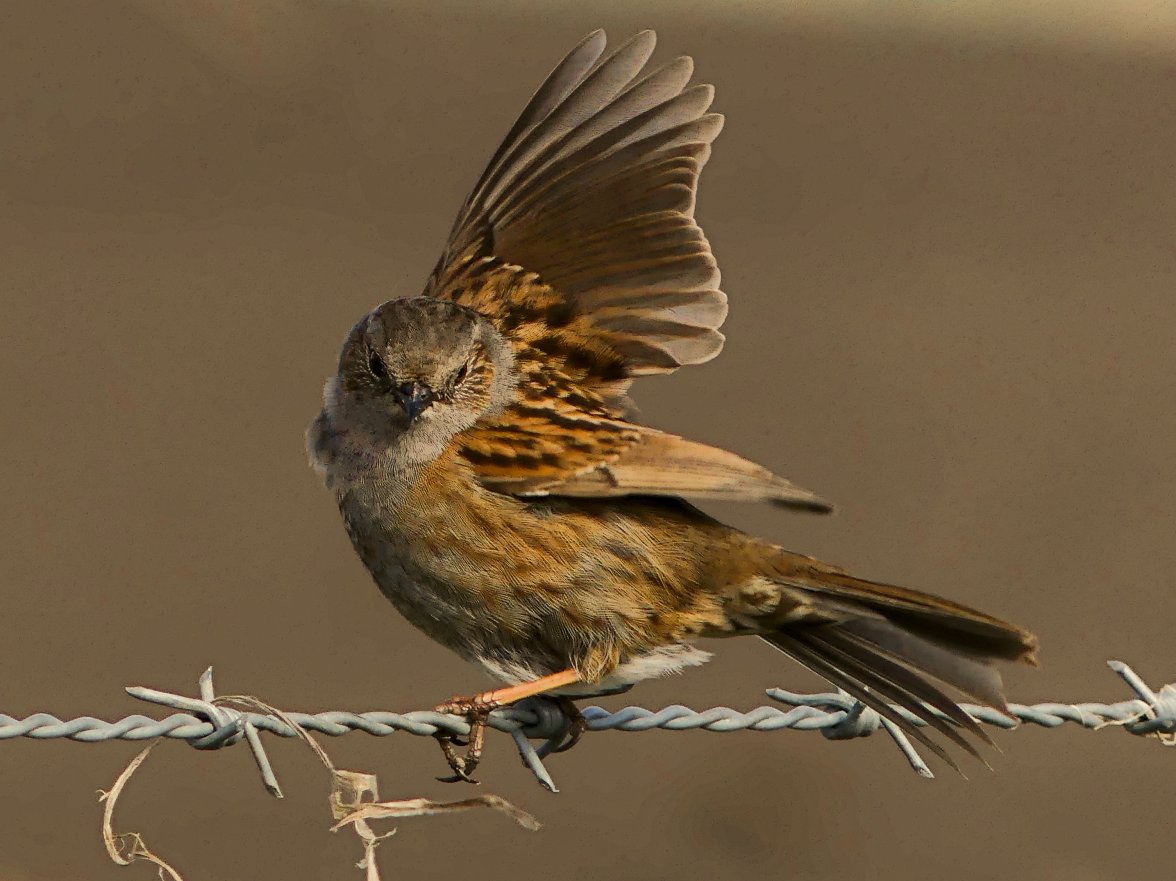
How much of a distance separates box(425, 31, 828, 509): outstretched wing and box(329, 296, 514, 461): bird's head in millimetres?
139

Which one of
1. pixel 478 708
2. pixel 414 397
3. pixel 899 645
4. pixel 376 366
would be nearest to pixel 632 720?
pixel 478 708

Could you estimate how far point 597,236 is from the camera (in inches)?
217

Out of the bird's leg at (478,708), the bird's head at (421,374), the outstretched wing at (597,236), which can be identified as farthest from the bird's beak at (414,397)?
the bird's leg at (478,708)

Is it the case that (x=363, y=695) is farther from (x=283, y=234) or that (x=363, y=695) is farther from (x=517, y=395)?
(x=517, y=395)

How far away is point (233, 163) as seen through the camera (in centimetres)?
1110

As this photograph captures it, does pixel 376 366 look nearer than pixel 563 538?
No

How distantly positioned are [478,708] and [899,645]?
0.99m

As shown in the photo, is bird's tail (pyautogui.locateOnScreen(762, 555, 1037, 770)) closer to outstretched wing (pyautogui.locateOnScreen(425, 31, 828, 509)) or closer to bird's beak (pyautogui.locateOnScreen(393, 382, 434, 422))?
outstretched wing (pyautogui.locateOnScreen(425, 31, 828, 509))

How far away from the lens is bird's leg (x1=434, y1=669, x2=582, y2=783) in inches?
177

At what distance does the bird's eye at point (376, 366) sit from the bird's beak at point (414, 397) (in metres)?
0.08

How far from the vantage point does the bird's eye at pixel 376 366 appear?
4.93m

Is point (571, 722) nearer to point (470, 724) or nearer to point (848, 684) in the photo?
point (470, 724)

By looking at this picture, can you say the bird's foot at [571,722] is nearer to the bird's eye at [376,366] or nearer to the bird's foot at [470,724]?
the bird's foot at [470,724]

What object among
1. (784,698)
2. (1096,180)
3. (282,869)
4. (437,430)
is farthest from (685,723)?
(1096,180)
